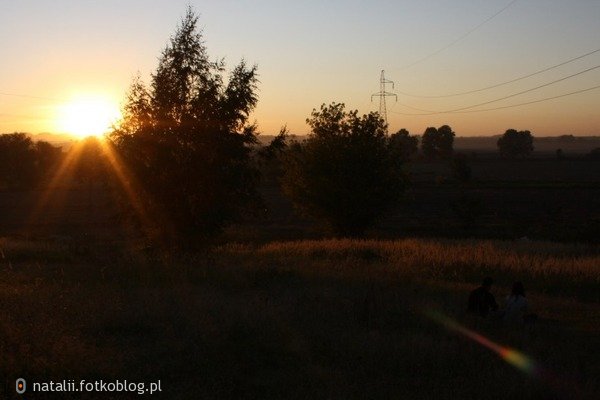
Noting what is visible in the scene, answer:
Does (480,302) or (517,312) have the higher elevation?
(480,302)

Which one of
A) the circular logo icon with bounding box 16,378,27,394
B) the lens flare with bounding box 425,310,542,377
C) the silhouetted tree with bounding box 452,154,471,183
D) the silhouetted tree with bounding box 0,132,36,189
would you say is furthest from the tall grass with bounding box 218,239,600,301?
the silhouetted tree with bounding box 0,132,36,189

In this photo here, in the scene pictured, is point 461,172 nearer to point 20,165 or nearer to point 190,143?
point 20,165

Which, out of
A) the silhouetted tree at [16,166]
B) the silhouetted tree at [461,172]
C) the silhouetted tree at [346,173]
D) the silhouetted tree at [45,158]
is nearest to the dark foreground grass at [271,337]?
the silhouetted tree at [346,173]

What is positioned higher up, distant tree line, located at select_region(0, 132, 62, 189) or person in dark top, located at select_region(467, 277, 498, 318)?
distant tree line, located at select_region(0, 132, 62, 189)

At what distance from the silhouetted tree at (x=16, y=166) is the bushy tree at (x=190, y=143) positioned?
89.4m

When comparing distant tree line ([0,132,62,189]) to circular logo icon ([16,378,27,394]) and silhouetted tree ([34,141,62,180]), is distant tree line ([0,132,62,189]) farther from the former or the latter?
circular logo icon ([16,378,27,394])

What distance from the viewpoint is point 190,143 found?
2178cm

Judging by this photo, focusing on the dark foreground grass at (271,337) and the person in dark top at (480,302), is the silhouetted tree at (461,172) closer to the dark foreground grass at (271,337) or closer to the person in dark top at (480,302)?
the dark foreground grass at (271,337)

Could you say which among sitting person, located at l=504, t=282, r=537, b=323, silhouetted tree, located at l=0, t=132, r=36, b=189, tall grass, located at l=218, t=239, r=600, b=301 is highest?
silhouetted tree, located at l=0, t=132, r=36, b=189

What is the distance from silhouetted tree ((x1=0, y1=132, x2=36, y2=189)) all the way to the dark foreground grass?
94.0 meters

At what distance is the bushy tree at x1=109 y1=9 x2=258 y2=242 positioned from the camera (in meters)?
21.3

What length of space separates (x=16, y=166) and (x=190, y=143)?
92121 mm

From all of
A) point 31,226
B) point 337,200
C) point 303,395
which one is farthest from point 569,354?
point 31,226

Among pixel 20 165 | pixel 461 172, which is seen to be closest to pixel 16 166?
pixel 20 165
